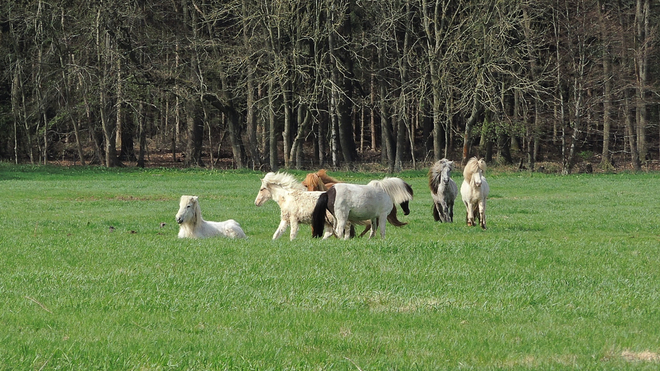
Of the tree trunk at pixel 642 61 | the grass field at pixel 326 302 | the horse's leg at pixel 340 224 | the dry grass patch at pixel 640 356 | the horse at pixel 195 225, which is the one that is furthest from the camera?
the tree trunk at pixel 642 61

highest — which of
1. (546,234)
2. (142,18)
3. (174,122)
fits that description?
(142,18)

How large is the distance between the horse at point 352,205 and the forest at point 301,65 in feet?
98.1

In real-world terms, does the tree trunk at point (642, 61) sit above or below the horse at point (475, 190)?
above

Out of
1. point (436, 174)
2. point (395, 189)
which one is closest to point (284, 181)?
point (395, 189)

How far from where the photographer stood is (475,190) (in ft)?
68.8

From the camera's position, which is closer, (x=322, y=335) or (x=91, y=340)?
(x=91, y=340)

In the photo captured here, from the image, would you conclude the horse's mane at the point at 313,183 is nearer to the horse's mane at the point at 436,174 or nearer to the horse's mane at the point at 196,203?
the horse's mane at the point at 196,203

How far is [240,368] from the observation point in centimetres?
652

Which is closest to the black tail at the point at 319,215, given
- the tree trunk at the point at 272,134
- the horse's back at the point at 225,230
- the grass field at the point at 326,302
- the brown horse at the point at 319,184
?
the grass field at the point at 326,302

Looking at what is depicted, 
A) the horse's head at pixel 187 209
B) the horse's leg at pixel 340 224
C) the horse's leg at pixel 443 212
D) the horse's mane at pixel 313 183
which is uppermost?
the horse's mane at pixel 313 183

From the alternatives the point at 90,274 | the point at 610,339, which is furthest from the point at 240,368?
the point at 90,274

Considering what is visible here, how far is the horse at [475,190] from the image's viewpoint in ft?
68.0

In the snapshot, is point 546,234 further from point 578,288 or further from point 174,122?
point 174,122

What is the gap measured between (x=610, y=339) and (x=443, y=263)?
16.0 feet
